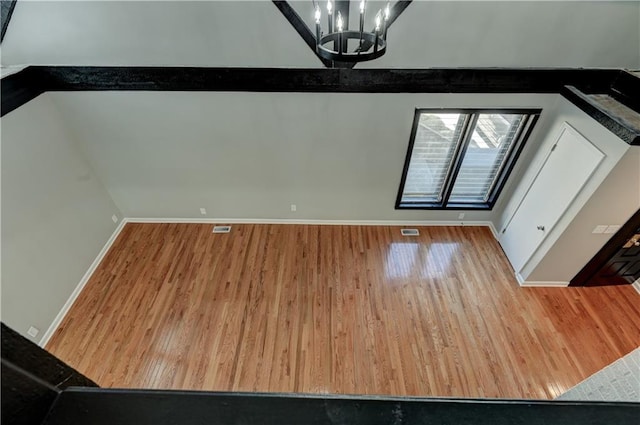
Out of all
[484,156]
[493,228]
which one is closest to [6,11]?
[484,156]

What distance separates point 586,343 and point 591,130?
8.38 ft

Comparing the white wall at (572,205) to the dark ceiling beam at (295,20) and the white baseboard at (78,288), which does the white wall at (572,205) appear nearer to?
the dark ceiling beam at (295,20)

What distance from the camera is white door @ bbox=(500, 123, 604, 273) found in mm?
3549

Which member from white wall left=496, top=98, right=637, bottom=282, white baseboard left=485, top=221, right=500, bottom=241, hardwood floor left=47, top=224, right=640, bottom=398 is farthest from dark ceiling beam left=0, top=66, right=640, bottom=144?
hardwood floor left=47, top=224, right=640, bottom=398

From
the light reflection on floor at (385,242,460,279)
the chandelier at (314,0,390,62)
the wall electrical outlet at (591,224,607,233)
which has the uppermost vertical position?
the chandelier at (314,0,390,62)

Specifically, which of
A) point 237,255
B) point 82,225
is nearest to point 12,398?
point 237,255

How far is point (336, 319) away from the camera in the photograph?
4.12 metres

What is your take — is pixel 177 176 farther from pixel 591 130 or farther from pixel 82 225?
pixel 591 130

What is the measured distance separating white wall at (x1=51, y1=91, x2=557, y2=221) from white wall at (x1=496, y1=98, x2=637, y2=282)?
0.39 m

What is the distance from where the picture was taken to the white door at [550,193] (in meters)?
3.55

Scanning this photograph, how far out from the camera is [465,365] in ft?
12.0

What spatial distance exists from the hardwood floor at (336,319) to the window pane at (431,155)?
29.7 inches

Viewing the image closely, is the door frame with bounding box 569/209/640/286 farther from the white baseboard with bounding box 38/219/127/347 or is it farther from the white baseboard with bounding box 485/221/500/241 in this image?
the white baseboard with bounding box 38/219/127/347

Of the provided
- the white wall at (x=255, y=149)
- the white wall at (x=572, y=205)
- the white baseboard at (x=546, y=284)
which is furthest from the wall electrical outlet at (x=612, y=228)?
the white wall at (x=255, y=149)
